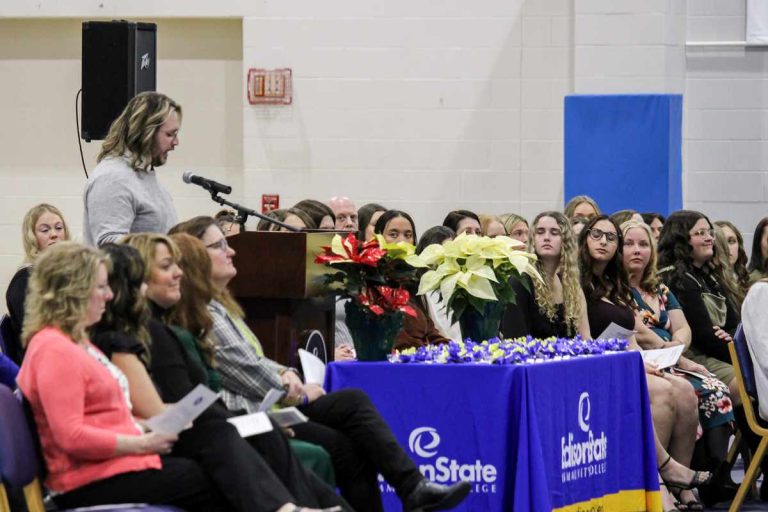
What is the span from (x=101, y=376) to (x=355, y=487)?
1016 millimetres

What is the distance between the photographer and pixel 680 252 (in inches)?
251

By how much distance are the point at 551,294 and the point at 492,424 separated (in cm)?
119

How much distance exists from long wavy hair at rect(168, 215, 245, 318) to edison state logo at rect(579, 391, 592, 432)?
3.96 ft

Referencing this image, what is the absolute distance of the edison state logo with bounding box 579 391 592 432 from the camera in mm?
4516

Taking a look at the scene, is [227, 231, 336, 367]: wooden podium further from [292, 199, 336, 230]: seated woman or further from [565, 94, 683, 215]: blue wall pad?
[565, 94, 683, 215]: blue wall pad

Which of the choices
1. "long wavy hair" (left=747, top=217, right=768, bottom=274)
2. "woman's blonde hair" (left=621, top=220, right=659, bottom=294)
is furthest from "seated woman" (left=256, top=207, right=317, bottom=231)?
"long wavy hair" (left=747, top=217, right=768, bottom=274)

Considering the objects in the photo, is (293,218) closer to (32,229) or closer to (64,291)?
(32,229)

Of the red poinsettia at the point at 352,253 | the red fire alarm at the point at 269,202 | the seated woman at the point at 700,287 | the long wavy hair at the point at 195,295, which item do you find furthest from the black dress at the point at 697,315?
the red fire alarm at the point at 269,202

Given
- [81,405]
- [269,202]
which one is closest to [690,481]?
[81,405]

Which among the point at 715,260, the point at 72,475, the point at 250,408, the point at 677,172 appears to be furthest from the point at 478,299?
the point at 677,172

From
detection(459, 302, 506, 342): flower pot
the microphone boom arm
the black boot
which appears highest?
the microphone boom arm

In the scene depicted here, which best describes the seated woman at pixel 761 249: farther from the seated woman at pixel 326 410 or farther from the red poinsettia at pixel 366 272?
the seated woman at pixel 326 410

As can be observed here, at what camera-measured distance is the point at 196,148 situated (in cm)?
890

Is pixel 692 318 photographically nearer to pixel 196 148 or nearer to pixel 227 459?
pixel 227 459
